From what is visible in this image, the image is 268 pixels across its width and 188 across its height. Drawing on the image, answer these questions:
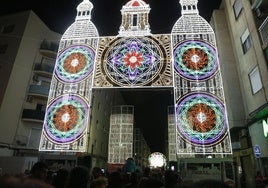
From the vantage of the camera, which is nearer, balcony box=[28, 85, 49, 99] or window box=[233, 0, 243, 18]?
window box=[233, 0, 243, 18]

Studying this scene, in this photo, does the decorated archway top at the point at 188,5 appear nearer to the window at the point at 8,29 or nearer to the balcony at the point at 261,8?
the balcony at the point at 261,8

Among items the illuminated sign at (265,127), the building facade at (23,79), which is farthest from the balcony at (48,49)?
the illuminated sign at (265,127)

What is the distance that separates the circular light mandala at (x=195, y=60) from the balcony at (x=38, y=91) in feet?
44.8

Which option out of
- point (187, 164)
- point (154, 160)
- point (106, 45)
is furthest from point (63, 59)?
point (154, 160)

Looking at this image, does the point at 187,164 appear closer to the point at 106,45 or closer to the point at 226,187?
the point at 106,45

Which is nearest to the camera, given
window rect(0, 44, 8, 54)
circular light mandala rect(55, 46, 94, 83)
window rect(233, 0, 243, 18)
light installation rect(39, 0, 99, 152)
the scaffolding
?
light installation rect(39, 0, 99, 152)

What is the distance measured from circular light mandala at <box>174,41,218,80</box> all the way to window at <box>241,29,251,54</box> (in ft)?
15.6

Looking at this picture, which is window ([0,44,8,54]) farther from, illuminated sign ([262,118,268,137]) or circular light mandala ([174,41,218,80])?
illuminated sign ([262,118,268,137])

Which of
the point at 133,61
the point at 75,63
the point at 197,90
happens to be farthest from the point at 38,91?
the point at 197,90

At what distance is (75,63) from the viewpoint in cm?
1134

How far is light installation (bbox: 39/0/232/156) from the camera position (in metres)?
9.55

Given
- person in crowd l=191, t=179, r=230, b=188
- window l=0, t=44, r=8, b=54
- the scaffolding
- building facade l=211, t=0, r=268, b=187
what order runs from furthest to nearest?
the scaffolding < window l=0, t=44, r=8, b=54 < building facade l=211, t=0, r=268, b=187 < person in crowd l=191, t=179, r=230, b=188

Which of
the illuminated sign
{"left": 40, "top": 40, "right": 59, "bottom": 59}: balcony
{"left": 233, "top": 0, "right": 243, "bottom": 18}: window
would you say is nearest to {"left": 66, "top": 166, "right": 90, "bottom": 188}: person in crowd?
the illuminated sign

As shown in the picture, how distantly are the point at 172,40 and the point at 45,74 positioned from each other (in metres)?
14.2
